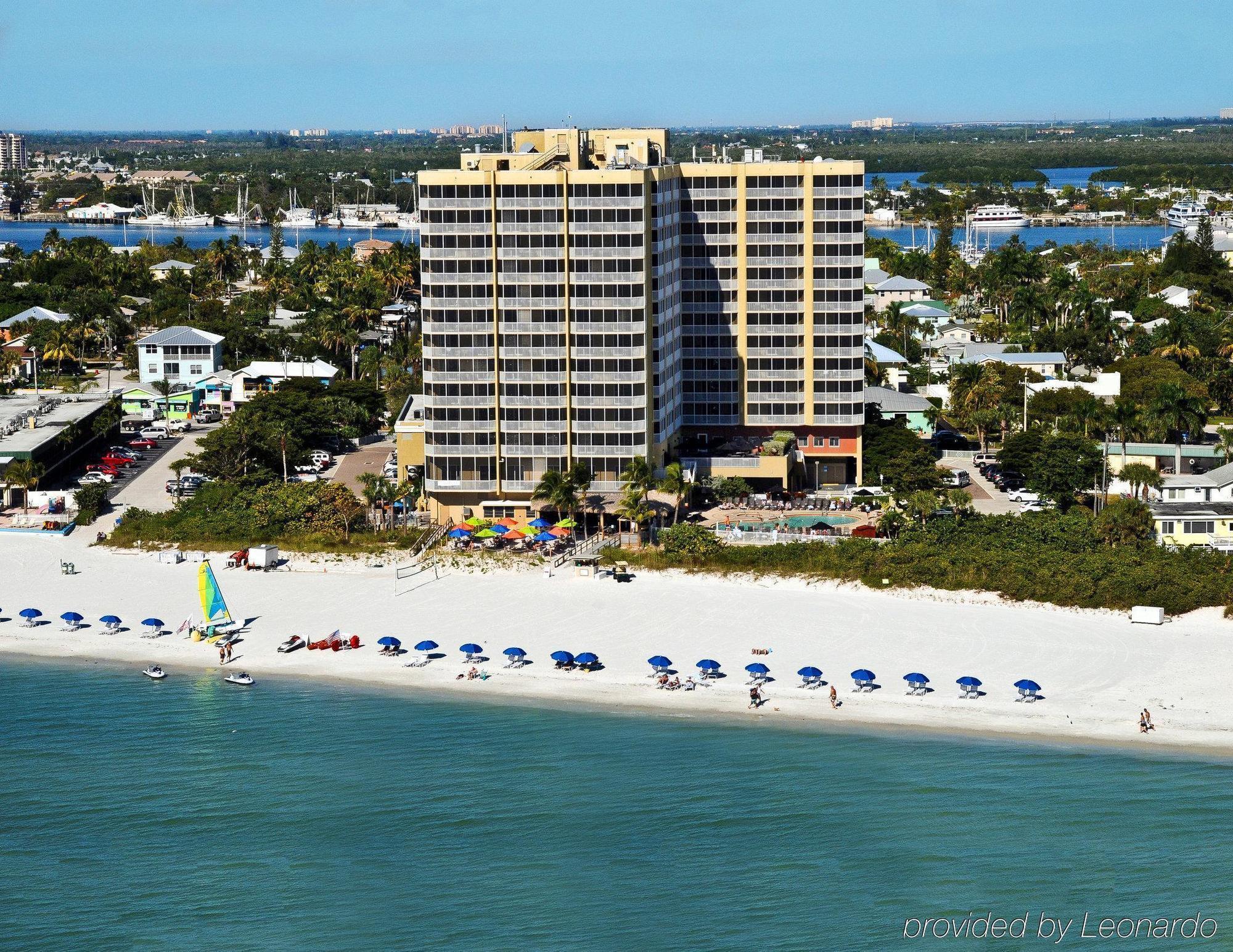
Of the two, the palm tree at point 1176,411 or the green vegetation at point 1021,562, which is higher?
the palm tree at point 1176,411

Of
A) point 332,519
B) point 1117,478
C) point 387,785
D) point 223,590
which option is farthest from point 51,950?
point 1117,478

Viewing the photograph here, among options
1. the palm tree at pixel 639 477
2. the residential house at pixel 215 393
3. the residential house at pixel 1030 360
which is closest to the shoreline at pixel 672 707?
the palm tree at pixel 639 477

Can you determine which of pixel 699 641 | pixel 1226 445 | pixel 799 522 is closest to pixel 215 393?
pixel 799 522

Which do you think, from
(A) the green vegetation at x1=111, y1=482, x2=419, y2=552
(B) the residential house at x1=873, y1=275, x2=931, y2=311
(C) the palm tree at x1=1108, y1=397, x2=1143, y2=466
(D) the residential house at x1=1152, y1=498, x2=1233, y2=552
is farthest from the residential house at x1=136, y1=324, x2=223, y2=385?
(D) the residential house at x1=1152, y1=498, x2=1233, y2=552

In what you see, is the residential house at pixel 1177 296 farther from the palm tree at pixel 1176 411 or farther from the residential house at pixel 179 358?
the residential house at pixel 179 358

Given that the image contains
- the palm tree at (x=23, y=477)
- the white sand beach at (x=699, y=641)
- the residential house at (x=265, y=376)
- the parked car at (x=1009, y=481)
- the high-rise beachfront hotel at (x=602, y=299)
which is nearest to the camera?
the white sand beach at (x=699, y=641)
